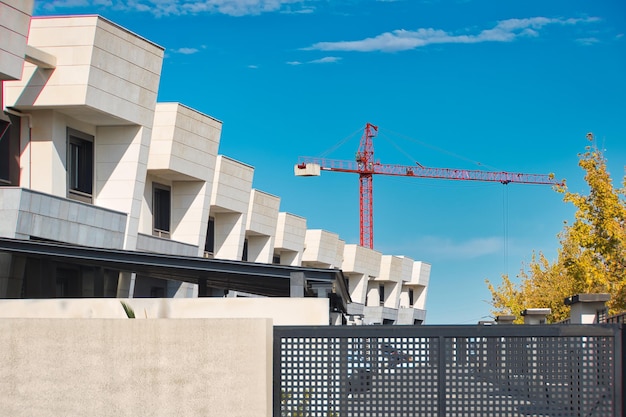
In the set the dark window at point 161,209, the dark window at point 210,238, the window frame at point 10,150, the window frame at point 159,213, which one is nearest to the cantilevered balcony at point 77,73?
the window frame at point 10,150

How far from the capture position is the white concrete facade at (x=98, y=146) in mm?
24500

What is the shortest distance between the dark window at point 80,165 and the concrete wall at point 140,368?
50.9ft

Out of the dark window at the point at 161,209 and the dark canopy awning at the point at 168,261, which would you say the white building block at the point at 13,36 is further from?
the dark window at the point at 161,209

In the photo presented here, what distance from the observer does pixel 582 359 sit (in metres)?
11.8

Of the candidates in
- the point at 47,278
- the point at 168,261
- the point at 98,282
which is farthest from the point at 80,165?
the point at 168,261

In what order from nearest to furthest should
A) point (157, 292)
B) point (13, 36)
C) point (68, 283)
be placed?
1. point (13, 36)
2. point (68, 283)
3. point (157, 292)

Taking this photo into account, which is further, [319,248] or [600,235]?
[319,248]

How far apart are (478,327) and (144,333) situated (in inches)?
174

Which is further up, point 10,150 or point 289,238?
point 289,238

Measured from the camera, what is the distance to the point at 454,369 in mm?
12078

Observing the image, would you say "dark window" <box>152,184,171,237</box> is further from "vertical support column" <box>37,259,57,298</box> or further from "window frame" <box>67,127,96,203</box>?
"vertical support column" <box>37,259,57,298</box>

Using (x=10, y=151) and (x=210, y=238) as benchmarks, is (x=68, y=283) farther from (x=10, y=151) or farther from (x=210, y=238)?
(x=210, y=238)

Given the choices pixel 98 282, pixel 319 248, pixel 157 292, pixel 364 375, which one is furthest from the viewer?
pixel 319 248

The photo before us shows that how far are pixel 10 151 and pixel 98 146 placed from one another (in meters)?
3.16
